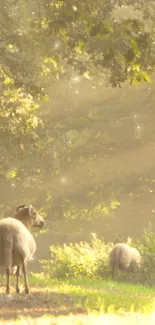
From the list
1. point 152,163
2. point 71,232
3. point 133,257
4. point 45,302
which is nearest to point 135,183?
point 152,163

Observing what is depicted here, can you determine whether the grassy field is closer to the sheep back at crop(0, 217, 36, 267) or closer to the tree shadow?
the tree shadow

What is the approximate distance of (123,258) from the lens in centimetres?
1673

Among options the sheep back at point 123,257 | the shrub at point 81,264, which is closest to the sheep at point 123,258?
the sheep back at point 123,257

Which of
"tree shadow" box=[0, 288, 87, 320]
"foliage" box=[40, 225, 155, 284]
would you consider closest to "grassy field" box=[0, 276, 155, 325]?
"tree shadow" box=[0, 288, 87, 320]

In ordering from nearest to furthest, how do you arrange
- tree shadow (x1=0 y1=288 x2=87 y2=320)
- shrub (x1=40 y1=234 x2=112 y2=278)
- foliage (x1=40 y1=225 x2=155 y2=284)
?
tree shadow (x1=0 y1=288 x2=87 y2=320)
foliage (x1=40 y1=225 x2=155 y2=284)
shrub (x1=40 y1=234 x2=112 y2=278)

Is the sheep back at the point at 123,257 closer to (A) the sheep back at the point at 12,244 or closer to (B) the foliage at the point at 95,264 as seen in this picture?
(B) the foliage at the point at 95,264

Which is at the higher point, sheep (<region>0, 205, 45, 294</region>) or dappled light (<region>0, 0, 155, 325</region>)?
dappled light (<region>0, 0, 155, 325</region>)

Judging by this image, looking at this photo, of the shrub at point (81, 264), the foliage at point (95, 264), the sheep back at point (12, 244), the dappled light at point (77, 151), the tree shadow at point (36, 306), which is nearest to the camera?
the tree shadow at point (36, 306)

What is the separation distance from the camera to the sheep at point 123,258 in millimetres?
16750

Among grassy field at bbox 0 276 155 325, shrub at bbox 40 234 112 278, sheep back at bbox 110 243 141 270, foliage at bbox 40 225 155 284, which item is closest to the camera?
grassy field at bbox 0 276 155 325

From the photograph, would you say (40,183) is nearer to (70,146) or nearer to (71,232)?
(70,146)

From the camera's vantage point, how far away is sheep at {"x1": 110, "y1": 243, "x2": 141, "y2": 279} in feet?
55.0

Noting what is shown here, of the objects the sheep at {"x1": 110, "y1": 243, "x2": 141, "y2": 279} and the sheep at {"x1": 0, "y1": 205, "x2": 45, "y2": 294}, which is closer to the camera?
the sheep at {"x1": 0, "y1": 205, "x2": 45, "y2": 294}

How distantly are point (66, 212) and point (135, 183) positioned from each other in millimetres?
6086
